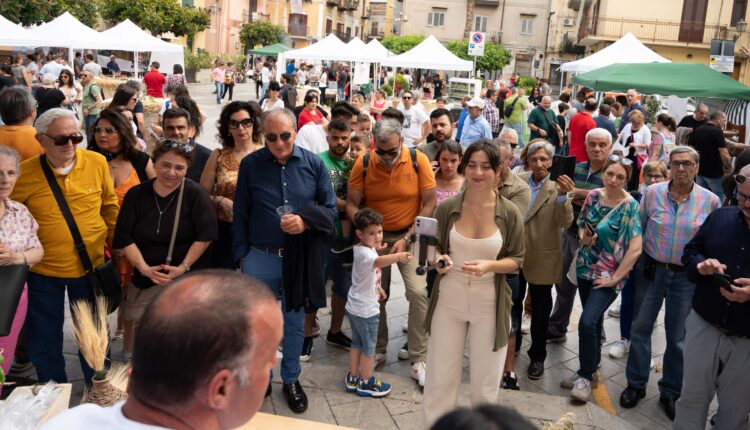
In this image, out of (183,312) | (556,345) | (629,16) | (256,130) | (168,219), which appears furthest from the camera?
(629,16)

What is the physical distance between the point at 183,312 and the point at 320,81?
2727cm

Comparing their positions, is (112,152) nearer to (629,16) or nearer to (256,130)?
(256,130)

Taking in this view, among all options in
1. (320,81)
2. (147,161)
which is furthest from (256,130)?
(320,81)

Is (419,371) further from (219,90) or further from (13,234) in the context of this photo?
(219,90)

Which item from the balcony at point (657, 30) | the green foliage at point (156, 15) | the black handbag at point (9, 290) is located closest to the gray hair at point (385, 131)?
the black handbag at point (9, 290)

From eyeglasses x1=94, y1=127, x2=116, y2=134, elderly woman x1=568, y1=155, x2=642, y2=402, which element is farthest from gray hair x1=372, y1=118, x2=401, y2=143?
eyeglasses x1=94, y1=127, x2=116, y2=134

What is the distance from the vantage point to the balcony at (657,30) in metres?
37.1

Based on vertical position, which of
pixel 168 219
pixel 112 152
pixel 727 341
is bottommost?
pixel 727 341

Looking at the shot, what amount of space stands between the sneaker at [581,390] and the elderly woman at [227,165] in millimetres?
2603

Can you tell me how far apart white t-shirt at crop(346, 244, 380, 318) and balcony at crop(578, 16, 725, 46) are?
37385 mm

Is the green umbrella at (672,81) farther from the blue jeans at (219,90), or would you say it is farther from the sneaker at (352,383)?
the blue jeans at (219,90)

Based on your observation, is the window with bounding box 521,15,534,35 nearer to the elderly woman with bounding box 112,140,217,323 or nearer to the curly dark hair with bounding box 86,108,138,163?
the curly dark hair with bounding box 86,108,138,163

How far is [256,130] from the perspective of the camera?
524 centimetres

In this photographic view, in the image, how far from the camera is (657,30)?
125 ft
